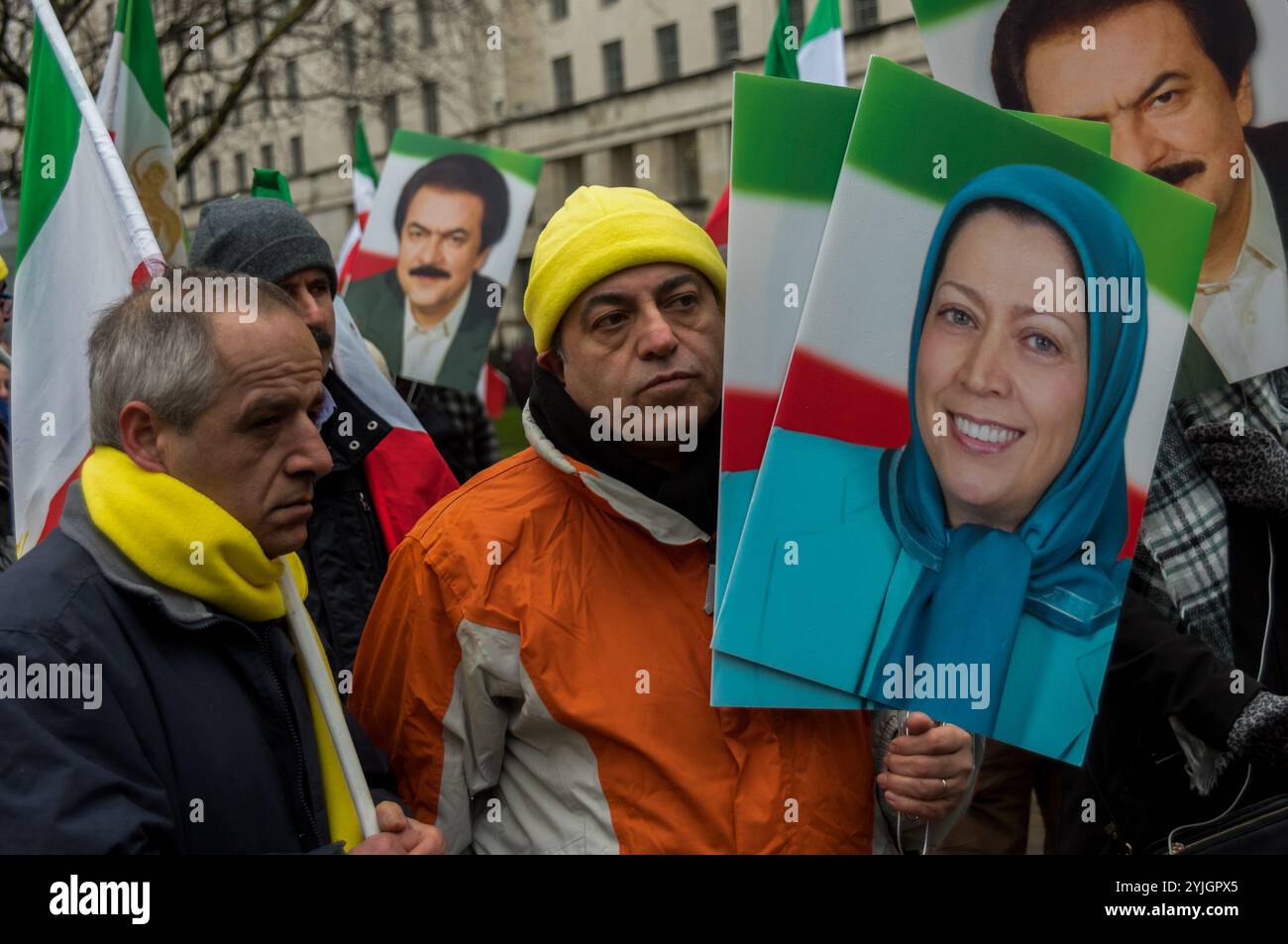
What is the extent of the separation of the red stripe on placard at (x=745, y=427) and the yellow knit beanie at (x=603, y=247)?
357 mm

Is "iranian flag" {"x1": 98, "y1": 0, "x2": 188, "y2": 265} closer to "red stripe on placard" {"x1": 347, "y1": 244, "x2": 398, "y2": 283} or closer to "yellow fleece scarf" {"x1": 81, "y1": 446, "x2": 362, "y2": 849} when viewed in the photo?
"yellow fleece scarf" {"x1": 81, "y1": 446, "x2": 362, "y2": 849}

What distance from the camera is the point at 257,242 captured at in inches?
124

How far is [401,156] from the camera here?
6012 millimetres

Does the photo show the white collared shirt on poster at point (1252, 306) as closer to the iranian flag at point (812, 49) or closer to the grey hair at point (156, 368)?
the grey hair at point (156, 368)

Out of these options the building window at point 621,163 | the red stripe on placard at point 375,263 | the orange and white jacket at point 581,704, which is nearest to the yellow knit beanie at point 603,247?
the orange and white jacket at point 581,704

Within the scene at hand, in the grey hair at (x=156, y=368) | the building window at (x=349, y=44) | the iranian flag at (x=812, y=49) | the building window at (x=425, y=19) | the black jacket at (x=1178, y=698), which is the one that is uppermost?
the building window at (x=425, y=19)

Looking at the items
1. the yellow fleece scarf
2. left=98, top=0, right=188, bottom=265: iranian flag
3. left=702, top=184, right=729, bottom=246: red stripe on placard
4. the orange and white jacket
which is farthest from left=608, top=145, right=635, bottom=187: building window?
the yellow fleece scarf

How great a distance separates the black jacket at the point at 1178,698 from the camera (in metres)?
2.58

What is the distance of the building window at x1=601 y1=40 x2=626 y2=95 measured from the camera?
34312 millimetres

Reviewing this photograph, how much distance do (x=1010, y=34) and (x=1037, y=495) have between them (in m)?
0.97

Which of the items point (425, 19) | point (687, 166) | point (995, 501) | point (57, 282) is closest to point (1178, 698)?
point (995, 501)

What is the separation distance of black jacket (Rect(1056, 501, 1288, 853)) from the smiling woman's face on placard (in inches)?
30.1

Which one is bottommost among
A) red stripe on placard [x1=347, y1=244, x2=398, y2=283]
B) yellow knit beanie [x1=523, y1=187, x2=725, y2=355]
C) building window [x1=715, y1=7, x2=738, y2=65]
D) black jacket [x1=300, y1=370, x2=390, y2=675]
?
black jacket [x1=300, y1=370, x2=390, y2=675]
